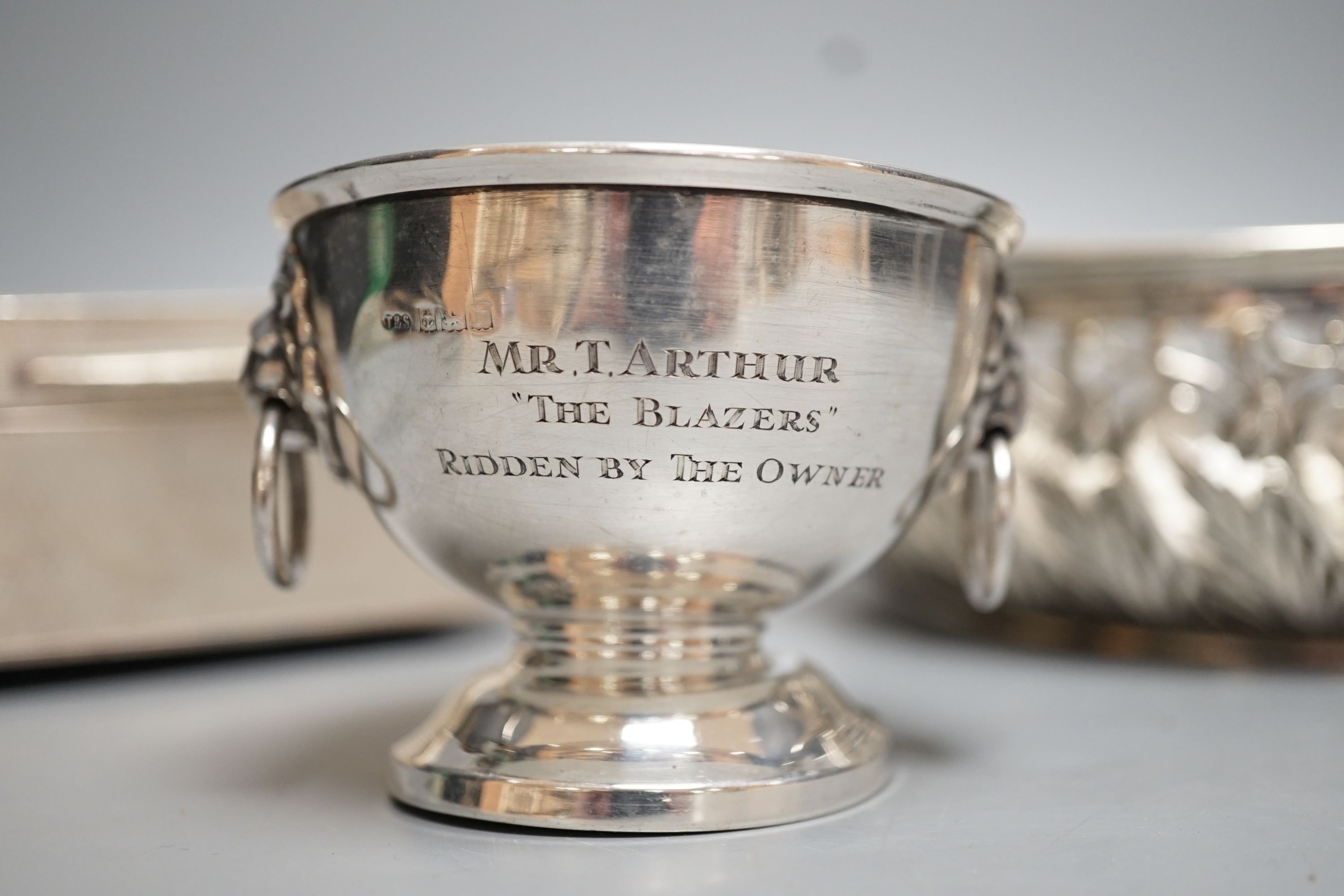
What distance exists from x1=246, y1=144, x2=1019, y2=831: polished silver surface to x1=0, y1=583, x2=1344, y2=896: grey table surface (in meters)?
0.03

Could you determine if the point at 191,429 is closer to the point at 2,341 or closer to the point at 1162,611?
the point at 2,341

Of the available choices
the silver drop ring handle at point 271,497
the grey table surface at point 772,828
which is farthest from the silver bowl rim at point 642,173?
the grey table surface at point 772,828

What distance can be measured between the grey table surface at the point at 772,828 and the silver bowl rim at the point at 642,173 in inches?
9.7


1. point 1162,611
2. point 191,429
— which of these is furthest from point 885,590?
point 191,429

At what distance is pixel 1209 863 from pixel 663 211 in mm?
311

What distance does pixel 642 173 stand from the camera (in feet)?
1.34

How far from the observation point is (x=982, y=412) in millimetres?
540

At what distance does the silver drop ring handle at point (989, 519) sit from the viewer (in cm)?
55

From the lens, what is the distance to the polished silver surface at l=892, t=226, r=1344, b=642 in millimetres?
699

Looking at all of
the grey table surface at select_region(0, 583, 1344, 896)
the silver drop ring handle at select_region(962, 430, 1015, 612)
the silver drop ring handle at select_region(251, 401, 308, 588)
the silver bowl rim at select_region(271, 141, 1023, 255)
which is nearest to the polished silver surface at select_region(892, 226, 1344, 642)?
the grey table surface at select_region(0, 583, 1344, 896)

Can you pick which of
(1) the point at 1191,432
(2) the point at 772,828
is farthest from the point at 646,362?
(1) the point at 1191,432

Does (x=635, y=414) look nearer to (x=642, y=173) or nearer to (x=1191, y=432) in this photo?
(x=642, y=173)

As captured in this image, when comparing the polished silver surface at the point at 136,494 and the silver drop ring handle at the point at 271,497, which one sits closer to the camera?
the silver drop ring handle at the point at 271,497

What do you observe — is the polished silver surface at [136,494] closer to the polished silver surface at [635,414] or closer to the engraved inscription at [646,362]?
the polished silver surface at [635,414]
